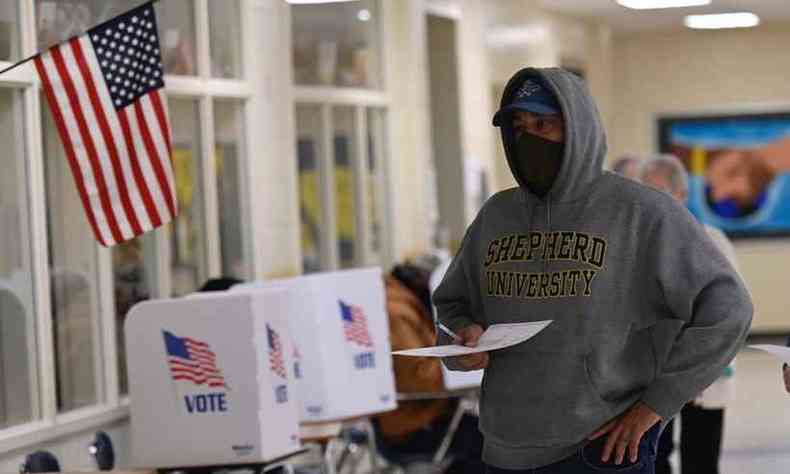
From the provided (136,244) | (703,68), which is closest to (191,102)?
(136,244)

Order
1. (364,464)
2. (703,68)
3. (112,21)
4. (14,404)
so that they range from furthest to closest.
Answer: (703,68), (364,464), (14,404), (112,21)

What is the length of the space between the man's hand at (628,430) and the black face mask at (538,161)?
1.62 ft

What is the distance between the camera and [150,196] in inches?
209

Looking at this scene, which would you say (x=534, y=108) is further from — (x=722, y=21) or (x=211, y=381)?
(x=722, y=21)

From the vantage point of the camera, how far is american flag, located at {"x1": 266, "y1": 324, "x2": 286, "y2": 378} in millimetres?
5445

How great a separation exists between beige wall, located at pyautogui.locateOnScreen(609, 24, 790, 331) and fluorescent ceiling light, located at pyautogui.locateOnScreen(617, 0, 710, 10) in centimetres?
302

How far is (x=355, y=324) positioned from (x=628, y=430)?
3595 mm

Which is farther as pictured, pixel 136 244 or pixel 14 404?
pixel 136 244

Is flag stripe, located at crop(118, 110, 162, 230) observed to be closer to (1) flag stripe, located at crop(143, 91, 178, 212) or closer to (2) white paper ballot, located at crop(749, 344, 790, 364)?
(1) flag stripe, located at crop(143, 91, 178, 212)

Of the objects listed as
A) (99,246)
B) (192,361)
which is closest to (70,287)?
(99,246)

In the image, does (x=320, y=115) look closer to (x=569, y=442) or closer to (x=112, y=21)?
(x=112, y=21)

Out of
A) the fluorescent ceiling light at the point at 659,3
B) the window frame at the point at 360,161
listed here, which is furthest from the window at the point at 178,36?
the fluorescent ceiling light at the point at 659,3

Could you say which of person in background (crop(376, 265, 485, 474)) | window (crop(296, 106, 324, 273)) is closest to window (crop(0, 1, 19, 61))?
person in background (crop(376, 265, 485, 474))

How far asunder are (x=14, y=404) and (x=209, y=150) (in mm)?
2378
